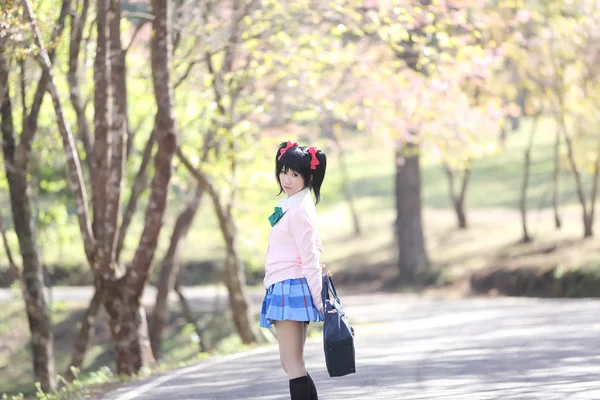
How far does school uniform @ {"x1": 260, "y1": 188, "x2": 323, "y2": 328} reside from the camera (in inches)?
277

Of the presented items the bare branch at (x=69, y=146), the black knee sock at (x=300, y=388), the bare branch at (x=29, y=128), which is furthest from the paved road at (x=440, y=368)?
the bare branch at (x=29, y=128)

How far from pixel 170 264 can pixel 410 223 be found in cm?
1388

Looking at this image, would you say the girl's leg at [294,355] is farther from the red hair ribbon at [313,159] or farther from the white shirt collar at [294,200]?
the red hair ribbon at [313,159]

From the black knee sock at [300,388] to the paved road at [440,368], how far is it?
160 cm

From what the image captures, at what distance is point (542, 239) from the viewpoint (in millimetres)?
35906

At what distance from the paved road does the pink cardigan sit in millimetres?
1949

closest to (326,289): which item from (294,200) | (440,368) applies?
(294,200)

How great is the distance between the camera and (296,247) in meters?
7.18

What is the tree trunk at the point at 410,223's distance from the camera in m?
33.6

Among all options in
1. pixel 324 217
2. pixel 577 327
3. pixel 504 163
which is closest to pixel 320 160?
pixel 577 327

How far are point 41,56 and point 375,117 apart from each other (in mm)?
8240

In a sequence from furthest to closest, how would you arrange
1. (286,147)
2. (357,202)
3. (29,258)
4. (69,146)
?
(357,202) → (29,258) → (69,146) → (286,147)

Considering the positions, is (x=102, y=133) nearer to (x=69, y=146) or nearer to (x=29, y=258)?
(x=69, y=146)

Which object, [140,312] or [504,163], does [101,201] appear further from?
[504,163]
